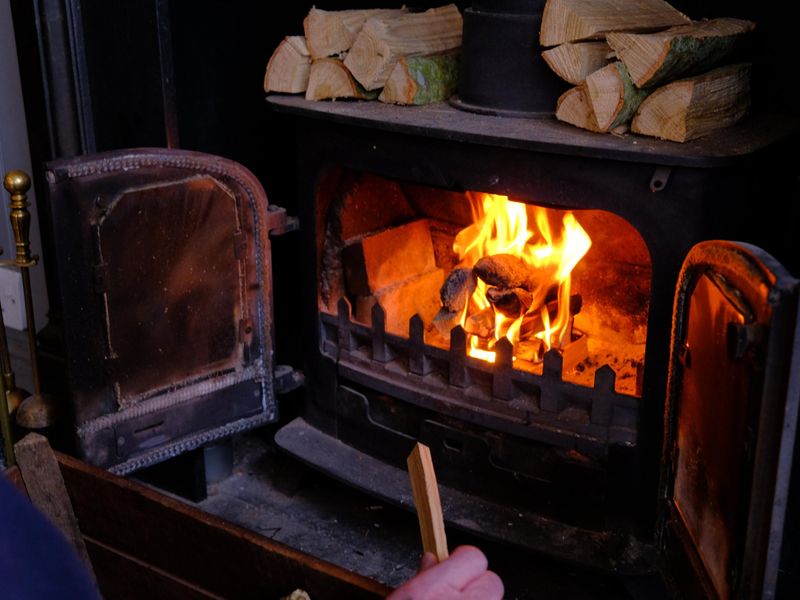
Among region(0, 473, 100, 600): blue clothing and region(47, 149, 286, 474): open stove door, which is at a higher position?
region(0, 473, 100, 600): blue clothing

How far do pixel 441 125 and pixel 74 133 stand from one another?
817 millimetres

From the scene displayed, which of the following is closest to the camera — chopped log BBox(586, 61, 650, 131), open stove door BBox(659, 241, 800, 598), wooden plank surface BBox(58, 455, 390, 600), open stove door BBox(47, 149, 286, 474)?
open stove door BBox(659, 241, 800, 598)

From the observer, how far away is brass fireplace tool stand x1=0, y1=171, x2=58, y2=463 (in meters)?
1.85

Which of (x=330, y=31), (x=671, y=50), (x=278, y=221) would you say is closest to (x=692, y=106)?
(x=671, y=50)

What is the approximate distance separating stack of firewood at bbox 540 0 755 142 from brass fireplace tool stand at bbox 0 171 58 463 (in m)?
0.97

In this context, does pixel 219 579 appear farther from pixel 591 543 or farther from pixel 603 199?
pixel 603 199

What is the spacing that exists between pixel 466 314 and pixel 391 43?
549mm

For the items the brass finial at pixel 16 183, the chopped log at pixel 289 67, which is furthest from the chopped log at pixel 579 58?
the brass finial at pixel 16 183

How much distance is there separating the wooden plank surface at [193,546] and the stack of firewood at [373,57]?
85 centimetres

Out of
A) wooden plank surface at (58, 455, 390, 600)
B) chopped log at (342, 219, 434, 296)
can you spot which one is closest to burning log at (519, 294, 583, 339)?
chopped log at (342, 219, 434, 296)

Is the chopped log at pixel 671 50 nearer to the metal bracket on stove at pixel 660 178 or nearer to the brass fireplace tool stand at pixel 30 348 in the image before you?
the metal bracket on stove at pixel 660 178

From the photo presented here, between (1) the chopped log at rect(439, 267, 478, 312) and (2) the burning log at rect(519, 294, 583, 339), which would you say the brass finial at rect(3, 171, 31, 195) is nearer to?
(1) the chopped log at rect(439, 267, 478, 312)

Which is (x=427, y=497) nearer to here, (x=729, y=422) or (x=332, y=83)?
(x=729, y=422)

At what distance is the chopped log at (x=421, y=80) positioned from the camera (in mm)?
1881
